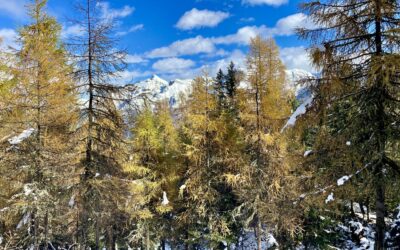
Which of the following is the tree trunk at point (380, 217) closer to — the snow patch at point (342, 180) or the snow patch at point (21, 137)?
the snow patch at point (342, 180)

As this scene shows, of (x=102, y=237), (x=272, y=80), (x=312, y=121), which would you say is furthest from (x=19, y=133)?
(x=102, y=237)

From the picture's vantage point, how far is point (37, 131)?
1467 cm

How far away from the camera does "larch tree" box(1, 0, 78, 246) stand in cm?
1398

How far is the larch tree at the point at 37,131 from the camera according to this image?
45.9 feet

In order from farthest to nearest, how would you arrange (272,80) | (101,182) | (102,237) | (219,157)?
(102,237) < (219,157) < (272,80) < (101,182)

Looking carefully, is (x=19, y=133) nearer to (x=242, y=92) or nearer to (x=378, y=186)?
(x=242, y=92)

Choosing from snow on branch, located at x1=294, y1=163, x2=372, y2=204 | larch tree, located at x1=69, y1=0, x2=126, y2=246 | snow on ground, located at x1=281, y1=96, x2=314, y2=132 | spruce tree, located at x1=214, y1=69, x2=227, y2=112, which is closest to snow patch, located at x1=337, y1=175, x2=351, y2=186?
snow on branch, located at x1=294, y1=163, x2=372, y2=204

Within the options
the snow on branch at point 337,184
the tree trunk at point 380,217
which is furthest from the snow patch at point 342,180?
the tree trunk at point 380,217

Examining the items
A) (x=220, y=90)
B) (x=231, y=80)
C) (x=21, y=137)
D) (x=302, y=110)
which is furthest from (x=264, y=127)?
(x=21, y=137)

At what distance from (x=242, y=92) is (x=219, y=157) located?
14.3 ft

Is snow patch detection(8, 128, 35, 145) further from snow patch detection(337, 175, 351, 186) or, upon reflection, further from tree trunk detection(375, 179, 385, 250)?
tree trunk detection(375, 179, 385, 250)

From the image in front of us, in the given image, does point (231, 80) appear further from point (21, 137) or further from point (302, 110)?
point (302, 110)

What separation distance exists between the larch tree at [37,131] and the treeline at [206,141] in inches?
2.3

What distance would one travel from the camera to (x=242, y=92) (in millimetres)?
20172
